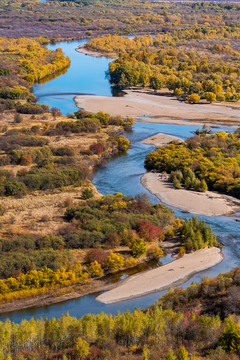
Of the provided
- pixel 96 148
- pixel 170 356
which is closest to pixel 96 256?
pixel 170 356

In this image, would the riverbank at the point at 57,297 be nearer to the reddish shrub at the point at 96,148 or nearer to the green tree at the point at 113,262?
the green tree at the point at 113,262

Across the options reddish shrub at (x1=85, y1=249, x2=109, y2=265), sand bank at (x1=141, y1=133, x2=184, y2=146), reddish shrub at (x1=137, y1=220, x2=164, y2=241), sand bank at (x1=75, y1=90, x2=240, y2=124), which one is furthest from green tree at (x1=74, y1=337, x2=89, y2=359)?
sand bank at (x1=75, y1=90, x2=240, y2=124)

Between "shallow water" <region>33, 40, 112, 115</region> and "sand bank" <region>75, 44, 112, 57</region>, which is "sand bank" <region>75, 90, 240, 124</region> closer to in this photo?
"shallow water" <region>33, 40, 112, 115</region>

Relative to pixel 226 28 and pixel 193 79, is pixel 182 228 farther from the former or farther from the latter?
pixel 226 28

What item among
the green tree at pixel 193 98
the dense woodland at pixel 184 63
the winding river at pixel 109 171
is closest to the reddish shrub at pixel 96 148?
the winding river at pixel 109 171

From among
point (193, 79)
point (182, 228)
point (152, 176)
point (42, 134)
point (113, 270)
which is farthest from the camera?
point (193, 79)

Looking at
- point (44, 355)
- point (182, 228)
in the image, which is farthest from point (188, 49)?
point (44, 355)
